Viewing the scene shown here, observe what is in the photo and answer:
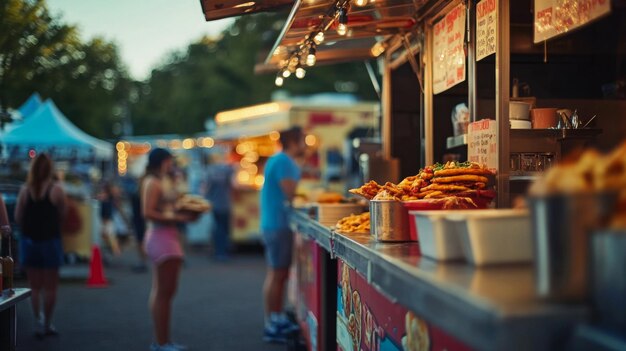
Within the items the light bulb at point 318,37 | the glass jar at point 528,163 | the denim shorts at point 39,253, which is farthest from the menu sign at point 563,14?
the denim shorts at point 39,253

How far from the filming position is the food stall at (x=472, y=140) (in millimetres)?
2301

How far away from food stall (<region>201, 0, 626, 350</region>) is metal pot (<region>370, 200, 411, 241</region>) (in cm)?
8

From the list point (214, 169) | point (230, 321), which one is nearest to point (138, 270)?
point (214, 169)

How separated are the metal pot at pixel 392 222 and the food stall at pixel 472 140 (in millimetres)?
75

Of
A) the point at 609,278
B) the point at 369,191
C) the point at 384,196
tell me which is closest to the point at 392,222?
the point at 384,196

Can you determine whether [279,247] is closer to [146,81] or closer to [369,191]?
[369,191]

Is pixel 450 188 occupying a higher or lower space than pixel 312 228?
higher

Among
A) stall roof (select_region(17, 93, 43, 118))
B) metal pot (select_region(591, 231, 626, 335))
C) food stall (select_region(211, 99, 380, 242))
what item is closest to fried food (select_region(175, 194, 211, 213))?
metal pot (select_region(591, 231, 626, 335))

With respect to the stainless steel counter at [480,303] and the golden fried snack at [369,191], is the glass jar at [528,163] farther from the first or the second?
the stainless steel counter at [480,303]

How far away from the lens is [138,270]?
15.6 metres

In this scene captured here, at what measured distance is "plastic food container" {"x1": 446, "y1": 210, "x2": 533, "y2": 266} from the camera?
2967 millimetres

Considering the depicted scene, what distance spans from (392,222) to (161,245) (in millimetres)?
3489

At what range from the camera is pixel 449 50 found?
660 cm

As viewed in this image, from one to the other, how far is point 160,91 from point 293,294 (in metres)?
47.1
